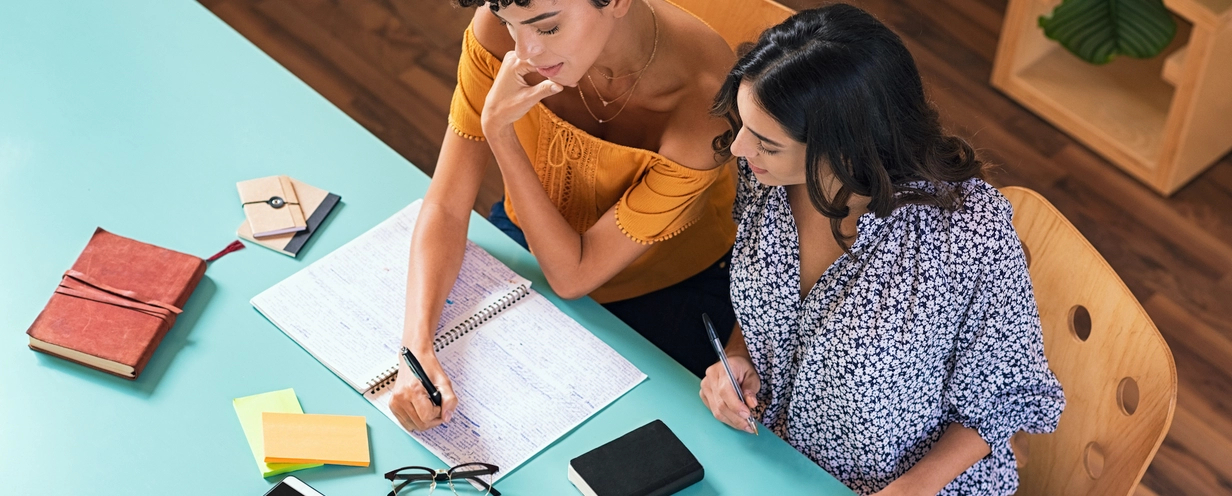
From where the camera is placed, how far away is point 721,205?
1836 mm

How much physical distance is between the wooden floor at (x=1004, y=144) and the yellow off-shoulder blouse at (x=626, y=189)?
88cm

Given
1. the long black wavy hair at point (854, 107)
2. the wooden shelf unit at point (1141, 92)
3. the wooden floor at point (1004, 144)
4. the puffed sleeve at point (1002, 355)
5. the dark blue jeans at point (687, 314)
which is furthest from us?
the wooden shelf unit at point (1141, 92)

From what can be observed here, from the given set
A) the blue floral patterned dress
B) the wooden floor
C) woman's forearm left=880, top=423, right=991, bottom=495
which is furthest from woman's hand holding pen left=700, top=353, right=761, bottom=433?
the wooden floor

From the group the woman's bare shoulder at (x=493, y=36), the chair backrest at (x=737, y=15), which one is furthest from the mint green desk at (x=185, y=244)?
the chair backrest at (x=737, y=15)

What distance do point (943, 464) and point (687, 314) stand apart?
1.69ft

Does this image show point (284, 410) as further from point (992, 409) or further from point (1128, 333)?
point (1128, 333)

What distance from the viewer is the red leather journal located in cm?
143

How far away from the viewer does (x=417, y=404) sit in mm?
1389

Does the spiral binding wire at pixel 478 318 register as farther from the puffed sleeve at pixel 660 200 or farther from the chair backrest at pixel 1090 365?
the chair backrest at pixel 1090 365

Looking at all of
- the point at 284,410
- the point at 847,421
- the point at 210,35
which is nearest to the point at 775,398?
the point at 847,421

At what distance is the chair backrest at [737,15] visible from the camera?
1656 mm

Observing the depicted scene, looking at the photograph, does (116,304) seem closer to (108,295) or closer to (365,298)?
(108,295)

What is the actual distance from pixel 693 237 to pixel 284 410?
0.73 m

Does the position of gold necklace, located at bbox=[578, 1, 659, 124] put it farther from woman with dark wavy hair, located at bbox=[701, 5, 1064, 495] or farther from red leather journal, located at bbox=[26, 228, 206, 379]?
red leather journal, located at bbox=[26, 228, 206, 379]
